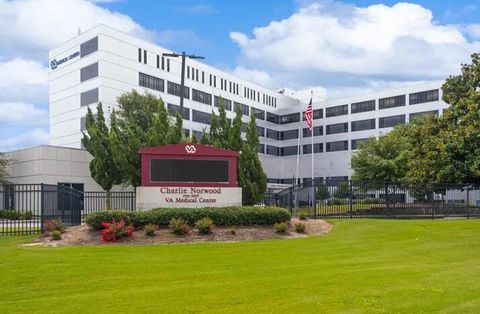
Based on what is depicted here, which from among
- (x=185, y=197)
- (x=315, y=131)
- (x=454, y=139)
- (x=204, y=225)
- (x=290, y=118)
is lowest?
(x=204, y=225)

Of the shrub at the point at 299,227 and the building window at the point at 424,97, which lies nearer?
the shrub at the point at 299,227

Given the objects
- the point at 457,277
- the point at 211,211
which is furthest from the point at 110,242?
the point at 457,277

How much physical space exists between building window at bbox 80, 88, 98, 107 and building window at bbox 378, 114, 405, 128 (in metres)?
42.5

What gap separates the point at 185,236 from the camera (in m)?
17.0

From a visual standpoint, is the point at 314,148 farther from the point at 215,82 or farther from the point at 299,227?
the point at 299,227

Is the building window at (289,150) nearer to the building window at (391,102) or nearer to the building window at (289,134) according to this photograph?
the building window at (289,134)

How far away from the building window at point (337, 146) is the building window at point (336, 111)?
456cm

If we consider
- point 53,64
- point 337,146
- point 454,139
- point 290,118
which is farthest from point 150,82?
point 454,139

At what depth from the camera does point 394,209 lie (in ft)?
83.8

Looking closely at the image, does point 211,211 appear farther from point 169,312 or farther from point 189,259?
point 169,312

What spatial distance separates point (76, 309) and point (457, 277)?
7121 millimetres

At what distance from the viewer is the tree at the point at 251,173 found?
98.6 ft

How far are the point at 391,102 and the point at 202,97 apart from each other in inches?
1097

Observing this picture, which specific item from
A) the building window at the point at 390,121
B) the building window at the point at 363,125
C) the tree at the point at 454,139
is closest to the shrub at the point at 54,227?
the tree at the point at 454,139
